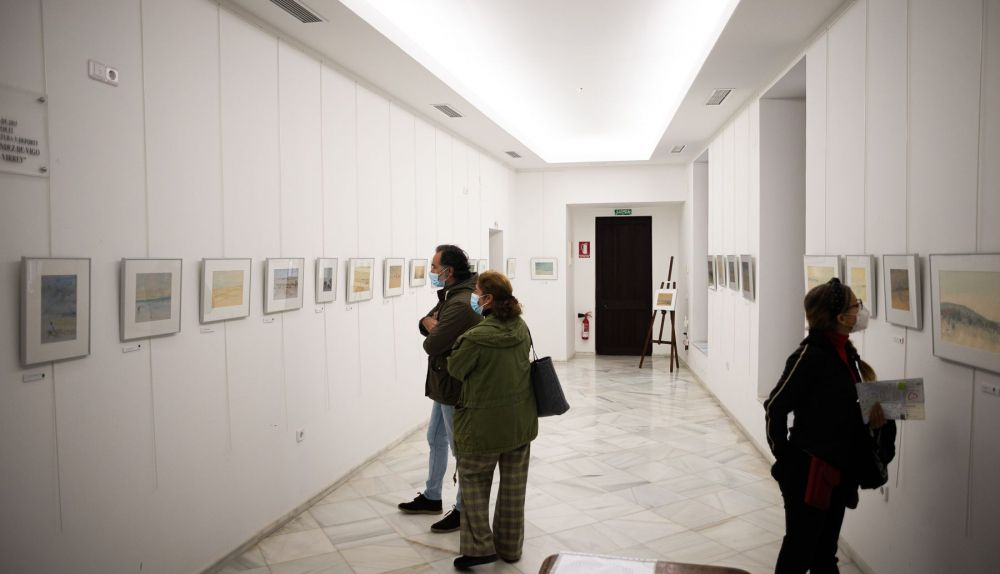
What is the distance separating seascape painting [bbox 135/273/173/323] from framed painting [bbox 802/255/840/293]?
16.8 ft

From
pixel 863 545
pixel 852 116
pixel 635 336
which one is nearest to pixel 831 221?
pixel 852 116

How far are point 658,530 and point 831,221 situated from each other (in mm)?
3172

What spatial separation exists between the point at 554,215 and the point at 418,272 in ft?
23.4

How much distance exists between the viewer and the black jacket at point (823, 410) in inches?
135

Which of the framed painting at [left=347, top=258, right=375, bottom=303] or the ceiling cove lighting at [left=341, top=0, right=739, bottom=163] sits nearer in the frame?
the ceiling cove lighting at [left=341, top=0, right=739, bottom=163]

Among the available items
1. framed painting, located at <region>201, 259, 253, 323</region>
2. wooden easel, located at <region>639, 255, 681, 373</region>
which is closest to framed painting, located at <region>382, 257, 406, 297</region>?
framed painting, located at <region>201, 259, 253, 323</region>

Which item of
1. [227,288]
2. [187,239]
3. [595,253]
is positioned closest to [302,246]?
[227,288]

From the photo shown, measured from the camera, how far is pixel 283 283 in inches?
231

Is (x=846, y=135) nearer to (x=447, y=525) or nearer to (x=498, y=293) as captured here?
(x=498, y=293)

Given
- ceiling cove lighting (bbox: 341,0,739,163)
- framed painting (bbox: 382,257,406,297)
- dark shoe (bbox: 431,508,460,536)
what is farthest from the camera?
framed painting (bbox: 382,257,406,297)

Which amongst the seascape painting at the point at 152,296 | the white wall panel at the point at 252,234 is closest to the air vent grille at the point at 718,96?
the white wall panel at the point at 252,234

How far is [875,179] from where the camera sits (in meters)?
4.69

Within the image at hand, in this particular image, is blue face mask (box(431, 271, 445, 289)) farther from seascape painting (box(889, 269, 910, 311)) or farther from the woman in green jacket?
seascape painting (box(889, 269, 910, 311))

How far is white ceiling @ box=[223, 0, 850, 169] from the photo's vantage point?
5.98 meters
